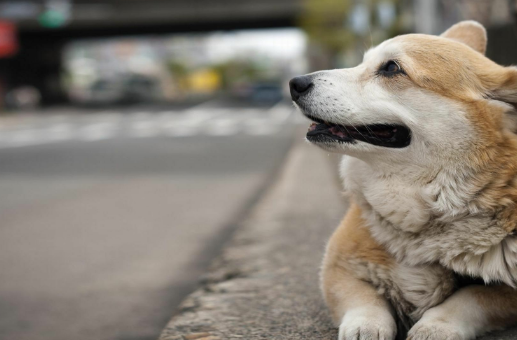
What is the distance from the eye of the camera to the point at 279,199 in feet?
23.2

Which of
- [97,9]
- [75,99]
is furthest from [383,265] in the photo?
[75,99]

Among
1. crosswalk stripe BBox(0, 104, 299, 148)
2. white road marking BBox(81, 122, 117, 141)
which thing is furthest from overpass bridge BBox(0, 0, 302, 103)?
white road marking BBox(81, 122, 117, 141)

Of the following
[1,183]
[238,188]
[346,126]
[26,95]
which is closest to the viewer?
[346,126]

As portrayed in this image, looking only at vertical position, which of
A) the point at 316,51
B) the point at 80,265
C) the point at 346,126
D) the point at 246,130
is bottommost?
the point at 316,51

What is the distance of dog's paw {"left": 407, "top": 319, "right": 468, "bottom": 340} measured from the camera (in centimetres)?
242

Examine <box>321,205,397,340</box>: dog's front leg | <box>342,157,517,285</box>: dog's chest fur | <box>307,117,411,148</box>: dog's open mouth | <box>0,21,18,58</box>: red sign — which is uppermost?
<box>307,117,411,148</box>: dog's open mouth

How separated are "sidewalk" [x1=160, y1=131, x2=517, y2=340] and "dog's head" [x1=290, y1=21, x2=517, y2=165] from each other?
0.82m

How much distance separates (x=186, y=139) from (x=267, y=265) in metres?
13.4

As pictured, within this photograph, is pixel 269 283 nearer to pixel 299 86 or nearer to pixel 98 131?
pixel 299 86

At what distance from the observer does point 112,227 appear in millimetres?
6730

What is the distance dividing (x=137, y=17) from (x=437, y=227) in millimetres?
38567

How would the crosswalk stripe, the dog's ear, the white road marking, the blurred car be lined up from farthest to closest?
the blurred car, the crosswalk stripe, the white road marking, the dog's ear

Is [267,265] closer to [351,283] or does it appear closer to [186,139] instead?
[351,283]

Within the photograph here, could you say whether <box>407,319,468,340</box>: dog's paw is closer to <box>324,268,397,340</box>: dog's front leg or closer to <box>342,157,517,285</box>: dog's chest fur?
<box>324,268,397,340</box>: dog's front leg
